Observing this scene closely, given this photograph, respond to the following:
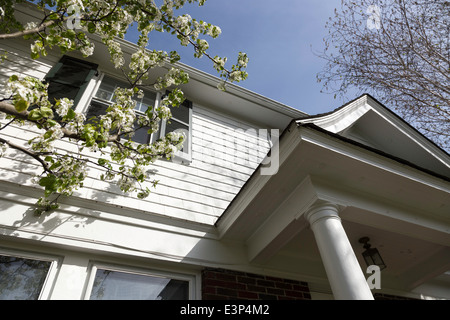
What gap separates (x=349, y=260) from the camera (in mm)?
2053

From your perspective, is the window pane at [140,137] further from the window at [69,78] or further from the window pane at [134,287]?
the window pane at [134,287]

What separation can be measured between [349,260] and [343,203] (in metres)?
0.57

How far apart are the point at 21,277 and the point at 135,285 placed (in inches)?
36.0

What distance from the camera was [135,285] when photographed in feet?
8.50

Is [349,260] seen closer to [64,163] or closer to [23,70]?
[64,163]

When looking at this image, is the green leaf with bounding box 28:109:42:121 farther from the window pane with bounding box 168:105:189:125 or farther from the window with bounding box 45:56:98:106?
the window pane with bounding box 168:105:189:125

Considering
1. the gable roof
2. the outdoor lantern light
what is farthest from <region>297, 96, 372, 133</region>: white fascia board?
the outdoor lantern light

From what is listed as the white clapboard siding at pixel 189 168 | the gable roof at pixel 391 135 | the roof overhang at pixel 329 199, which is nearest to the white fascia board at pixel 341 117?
the gable roof at pixel 391 135

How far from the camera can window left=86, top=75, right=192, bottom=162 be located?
13.2 feet

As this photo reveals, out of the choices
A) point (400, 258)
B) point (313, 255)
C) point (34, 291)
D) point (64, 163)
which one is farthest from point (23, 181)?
point (400, 258)

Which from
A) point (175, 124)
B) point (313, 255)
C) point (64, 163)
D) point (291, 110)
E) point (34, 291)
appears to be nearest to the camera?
point (34, 291)

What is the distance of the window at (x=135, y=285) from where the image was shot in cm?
245

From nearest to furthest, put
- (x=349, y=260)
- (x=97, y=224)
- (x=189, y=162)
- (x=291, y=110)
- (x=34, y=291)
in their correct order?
(x=349, y=260)
(x=34, y=291)
(x=97, y=224)
(x=189, y=162)
(x=291, y=110)

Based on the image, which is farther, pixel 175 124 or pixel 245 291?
pixel 175 124
